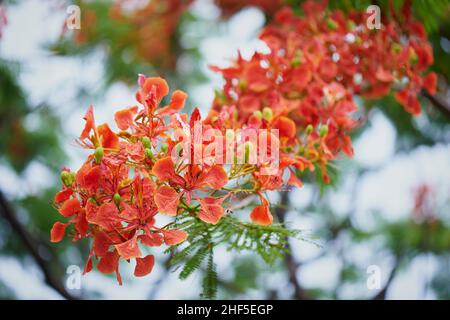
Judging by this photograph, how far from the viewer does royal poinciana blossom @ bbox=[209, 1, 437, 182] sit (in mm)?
1658

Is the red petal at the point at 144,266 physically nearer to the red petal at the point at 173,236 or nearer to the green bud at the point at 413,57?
the red petal at the point at 173,236

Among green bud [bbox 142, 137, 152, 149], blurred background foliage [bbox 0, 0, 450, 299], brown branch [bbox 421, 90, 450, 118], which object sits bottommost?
blurred background foliage [bbox 0, 0, 450, 299]

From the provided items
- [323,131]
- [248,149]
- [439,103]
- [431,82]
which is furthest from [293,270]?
[248,149]

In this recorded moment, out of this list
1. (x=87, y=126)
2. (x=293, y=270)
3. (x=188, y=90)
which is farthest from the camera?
(x=188, y=90)

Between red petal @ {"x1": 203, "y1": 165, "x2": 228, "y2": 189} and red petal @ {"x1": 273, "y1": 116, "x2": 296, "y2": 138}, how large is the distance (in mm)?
348

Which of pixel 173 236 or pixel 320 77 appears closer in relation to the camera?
pixel 173 236

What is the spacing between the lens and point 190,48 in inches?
159

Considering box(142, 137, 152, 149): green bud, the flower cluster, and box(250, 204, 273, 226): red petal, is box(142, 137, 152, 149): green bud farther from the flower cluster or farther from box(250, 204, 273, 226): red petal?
box(250, 204, 273, 226): red petal

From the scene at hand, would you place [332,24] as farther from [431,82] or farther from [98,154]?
[98,154]

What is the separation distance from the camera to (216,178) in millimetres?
1244

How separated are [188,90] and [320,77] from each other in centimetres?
199

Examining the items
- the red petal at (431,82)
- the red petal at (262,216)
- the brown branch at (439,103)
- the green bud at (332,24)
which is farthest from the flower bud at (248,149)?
the brown branch at (439,103)

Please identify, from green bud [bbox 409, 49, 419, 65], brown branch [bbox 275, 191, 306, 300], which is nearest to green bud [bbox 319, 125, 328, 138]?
green bud [bbox 409, 49, 419, 65]
